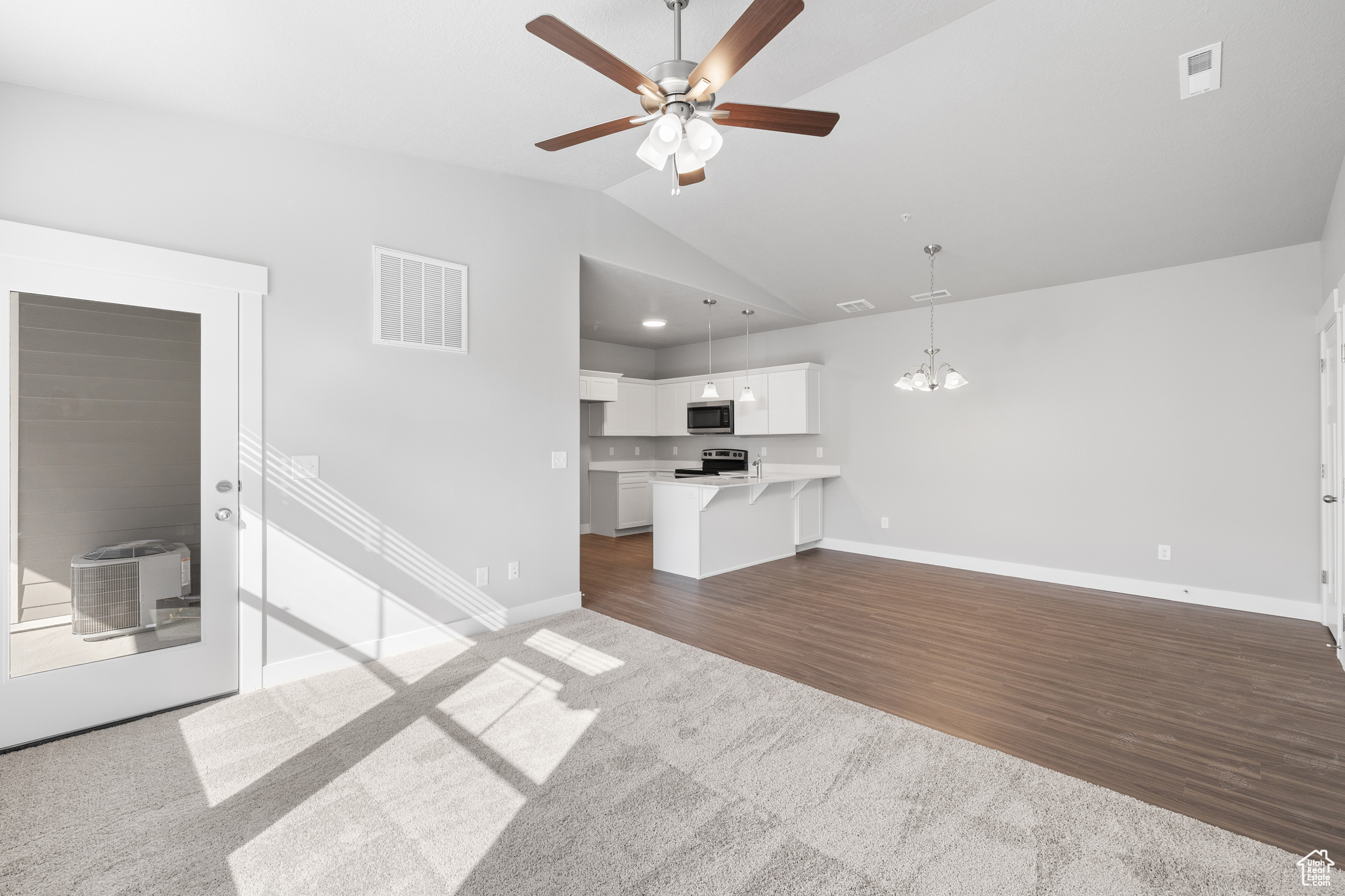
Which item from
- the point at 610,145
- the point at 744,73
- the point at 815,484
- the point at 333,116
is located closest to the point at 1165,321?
the point at 815,484

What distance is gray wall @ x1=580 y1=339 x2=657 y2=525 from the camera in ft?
25.5

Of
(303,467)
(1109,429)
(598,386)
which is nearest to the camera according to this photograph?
(303,467)

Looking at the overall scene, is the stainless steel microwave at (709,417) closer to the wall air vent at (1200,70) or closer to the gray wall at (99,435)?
the wall air vent at (1200,70)

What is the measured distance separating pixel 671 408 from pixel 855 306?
9.62 feet

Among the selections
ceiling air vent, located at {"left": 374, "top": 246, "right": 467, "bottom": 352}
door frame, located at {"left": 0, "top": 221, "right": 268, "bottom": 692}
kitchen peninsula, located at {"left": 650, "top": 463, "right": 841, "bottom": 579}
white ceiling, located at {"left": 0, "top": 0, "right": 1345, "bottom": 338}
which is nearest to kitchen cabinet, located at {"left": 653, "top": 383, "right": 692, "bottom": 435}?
kitchen peninsula, located at {"left": 650, "top": 463, "right": 841, "bottom": 579}

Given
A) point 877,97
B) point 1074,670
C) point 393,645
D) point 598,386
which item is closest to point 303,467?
point 393,645

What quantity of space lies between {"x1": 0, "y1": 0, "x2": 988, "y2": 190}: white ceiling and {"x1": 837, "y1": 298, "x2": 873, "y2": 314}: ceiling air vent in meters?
3.00

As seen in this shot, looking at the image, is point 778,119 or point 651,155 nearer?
point 651,155

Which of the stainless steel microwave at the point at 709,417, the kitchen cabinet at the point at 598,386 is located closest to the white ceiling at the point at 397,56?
the kitchen cabinet at the point at 598,386

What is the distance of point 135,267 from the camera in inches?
99.5

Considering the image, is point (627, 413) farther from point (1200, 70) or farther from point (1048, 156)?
point (1200, 70)

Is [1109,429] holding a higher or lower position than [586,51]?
lower

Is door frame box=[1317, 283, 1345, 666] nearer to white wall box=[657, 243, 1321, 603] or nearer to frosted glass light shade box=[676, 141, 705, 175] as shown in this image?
white wall box=[657, 243, 1321, 603]

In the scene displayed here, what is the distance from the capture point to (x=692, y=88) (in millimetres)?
1905
